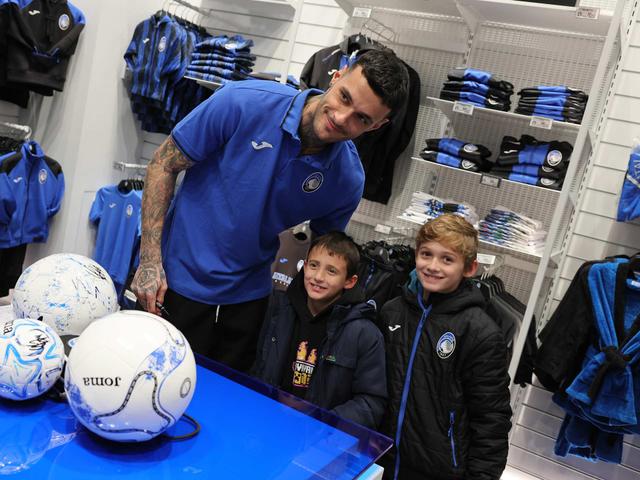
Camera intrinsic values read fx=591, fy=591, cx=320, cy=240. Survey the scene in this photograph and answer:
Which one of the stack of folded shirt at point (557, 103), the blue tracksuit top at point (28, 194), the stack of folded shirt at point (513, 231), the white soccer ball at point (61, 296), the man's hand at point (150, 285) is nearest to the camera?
the white soccer ball at point (61, 296)

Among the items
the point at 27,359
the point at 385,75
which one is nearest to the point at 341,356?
the point at 385,75

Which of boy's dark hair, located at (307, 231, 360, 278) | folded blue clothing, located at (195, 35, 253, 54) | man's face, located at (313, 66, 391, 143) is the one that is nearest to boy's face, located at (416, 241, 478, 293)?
boy's dark hair, located at (307, 231, 360, 278)

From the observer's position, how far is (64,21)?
4105mm

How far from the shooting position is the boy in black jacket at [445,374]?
2125 millimetres

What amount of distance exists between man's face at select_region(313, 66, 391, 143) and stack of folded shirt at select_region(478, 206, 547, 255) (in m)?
1.96

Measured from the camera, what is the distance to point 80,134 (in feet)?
14.6

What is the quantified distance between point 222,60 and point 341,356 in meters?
2.95

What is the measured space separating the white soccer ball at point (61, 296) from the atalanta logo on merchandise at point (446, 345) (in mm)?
1232

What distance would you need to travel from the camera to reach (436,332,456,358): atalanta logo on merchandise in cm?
220

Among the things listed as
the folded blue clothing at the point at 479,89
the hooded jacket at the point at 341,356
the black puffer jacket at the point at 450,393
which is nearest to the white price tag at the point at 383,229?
the folded blue clothing at the point at 479,89

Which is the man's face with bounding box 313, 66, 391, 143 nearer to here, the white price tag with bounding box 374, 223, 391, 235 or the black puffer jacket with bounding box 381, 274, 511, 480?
the black puffer jacket with bounding box 381, 274, 511, 480

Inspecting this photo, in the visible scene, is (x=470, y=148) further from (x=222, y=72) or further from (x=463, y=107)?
(x=222, y=72)

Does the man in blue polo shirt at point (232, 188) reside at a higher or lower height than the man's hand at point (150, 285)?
higher

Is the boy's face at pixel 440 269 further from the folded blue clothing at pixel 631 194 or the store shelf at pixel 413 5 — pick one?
the store shelf at pixel 413 5
